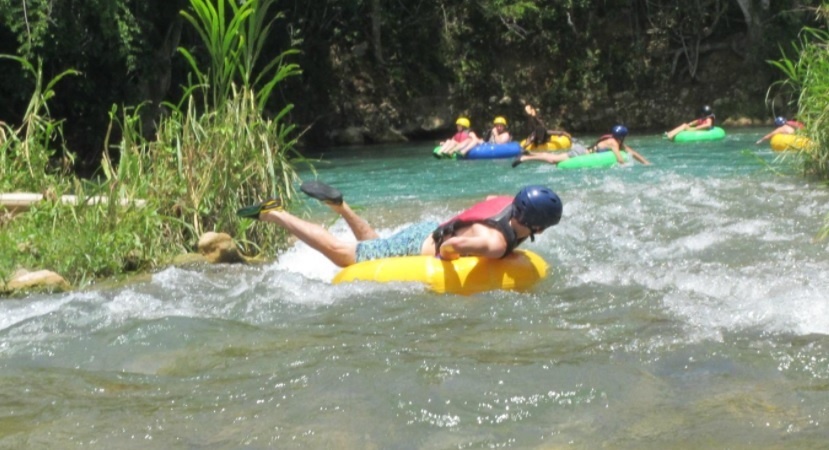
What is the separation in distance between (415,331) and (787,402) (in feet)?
6.47

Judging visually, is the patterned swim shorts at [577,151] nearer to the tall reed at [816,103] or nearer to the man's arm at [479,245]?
the tall reed at [816,103]

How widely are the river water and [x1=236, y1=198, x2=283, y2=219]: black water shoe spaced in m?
0.42

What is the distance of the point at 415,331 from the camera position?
5527 mm

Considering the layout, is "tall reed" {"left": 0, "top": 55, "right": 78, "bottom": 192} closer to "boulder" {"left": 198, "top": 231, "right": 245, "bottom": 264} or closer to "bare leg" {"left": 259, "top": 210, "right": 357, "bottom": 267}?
"boulder" {"left": 198, "top": 231, "right": 245, "bottom": 264}

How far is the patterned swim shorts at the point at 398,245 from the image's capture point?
7.05 m

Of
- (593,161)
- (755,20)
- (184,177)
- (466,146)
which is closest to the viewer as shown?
(184,177)

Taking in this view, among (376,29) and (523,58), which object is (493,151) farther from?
(523,58)

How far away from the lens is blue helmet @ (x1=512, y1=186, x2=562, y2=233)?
20.6 feet

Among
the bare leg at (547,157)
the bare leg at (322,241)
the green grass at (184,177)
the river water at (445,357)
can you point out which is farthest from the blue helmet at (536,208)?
the bare leg at (547,157)

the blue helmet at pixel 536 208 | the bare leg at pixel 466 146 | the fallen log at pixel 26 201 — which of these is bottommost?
the bare leg at pixel 466 146

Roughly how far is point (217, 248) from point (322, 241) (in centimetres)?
98

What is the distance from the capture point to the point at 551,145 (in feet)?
60.3

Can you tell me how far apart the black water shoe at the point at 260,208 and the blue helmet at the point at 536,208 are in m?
1.74

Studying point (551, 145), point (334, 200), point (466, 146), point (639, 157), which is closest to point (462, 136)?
point (466, 146)
